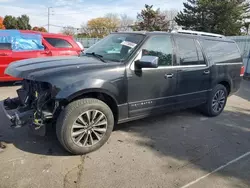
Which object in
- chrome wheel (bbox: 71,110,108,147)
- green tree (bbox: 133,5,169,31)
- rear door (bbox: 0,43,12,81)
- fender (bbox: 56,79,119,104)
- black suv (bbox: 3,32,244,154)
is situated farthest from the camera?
green tree (bbox: 133,5,169,31)

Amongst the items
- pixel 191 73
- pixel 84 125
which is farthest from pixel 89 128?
pixel 191 73

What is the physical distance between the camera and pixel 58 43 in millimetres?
8000

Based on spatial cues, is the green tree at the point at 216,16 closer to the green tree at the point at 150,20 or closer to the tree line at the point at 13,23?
the green tree at the point at 150,20

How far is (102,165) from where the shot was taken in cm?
314

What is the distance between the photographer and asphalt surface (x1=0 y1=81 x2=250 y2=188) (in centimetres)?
283

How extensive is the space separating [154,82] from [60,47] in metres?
5.01

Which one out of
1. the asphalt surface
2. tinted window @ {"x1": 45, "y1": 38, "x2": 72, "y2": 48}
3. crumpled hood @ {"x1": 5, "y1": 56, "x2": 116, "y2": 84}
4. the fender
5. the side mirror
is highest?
tinted window @ {"x1": 45, "y1": 38, "x2": 72, "y2": 48}

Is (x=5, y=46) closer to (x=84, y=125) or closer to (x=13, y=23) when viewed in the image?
(x=84, y=125)

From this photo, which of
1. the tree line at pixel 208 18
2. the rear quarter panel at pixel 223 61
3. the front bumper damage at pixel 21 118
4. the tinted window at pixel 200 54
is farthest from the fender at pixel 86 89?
the tree line at pixel 208 18

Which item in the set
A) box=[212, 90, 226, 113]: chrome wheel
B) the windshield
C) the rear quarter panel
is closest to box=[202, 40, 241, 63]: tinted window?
the rear quarter panel

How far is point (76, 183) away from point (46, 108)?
1.10 metres

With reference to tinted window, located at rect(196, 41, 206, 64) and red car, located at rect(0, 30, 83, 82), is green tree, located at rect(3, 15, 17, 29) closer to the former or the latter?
red car, located at rect(0, 30, 83, 82)

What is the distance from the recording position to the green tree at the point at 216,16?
28000 millimetres

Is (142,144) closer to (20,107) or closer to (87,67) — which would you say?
(87,67)
